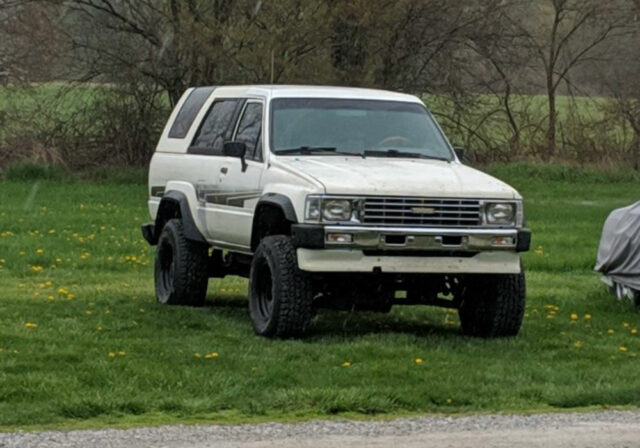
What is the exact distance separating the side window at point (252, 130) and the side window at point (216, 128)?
0.19m

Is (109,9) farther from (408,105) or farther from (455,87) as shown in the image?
(408,105)

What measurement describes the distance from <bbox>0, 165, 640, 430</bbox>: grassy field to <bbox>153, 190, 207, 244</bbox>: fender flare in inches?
28.1

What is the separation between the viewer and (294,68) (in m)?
31.8

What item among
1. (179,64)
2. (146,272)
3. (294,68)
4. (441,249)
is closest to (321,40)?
(294,68)

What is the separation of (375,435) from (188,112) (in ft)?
23.8

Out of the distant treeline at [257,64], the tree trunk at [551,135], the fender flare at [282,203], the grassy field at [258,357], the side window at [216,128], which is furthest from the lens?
the tree trunk at [551,135]

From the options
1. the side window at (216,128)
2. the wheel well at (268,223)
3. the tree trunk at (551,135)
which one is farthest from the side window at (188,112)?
the tree trunk at (551,135)

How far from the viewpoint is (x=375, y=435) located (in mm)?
8109

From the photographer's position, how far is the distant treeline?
3216 centimetres

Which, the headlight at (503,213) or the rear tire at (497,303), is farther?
the rear tire at (497,303)

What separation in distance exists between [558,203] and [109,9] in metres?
11.1

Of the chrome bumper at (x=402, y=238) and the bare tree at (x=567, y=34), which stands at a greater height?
the bare tree at (x=567, y=34)

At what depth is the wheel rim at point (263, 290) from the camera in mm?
12070

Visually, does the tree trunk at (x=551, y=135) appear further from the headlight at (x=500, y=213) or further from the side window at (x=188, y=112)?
the headlight at (x=500, y=213)
